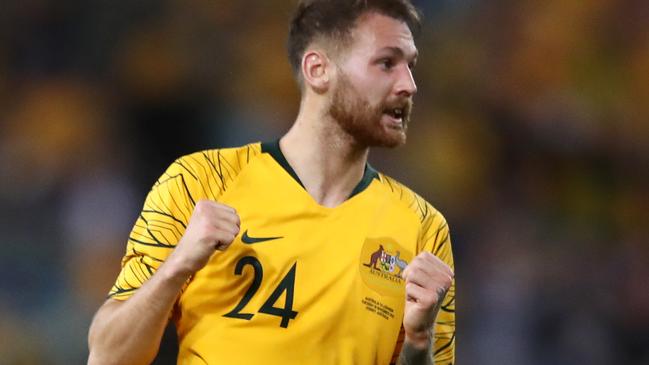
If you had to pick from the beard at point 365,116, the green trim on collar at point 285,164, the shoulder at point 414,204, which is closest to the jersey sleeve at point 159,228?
the green trim on collar at point 285,164

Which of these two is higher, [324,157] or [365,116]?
[365,116]

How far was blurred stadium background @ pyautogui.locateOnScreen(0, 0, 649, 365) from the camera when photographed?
4238mm

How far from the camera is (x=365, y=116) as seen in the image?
2.73m

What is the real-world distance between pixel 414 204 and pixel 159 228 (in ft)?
2.53

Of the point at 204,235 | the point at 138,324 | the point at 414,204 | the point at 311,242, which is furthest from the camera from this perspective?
the point at 414,204

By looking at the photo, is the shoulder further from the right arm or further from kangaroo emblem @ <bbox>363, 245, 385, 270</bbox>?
the right arm

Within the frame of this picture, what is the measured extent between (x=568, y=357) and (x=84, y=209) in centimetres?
235

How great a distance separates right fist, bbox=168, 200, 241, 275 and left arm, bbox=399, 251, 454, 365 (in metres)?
0.44

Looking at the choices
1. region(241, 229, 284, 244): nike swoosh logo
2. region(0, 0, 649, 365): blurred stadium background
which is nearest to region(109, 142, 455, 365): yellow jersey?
region(241, 229, 284, 244): nike swoosh logo

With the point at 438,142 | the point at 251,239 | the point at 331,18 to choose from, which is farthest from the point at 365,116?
the point at 438,142

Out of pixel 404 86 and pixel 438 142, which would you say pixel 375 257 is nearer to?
pixel 404 86

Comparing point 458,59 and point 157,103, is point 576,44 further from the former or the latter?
point 157,103

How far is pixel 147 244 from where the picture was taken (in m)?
2.47

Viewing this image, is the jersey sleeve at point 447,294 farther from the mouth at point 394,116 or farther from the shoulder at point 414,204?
the mouth at point 394,116
